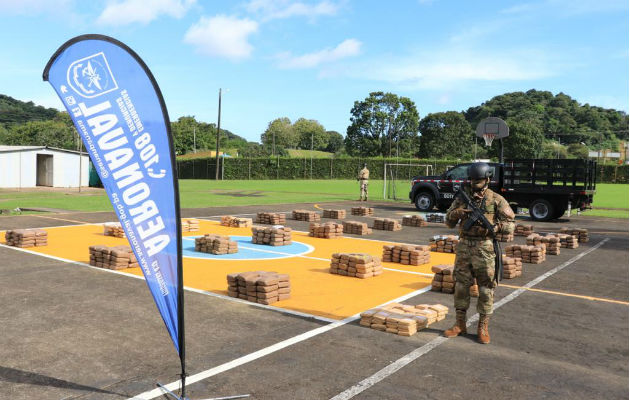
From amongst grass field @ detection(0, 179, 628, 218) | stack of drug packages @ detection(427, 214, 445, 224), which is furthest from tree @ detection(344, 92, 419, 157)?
stack of drug packages @ detection(427, 214, 445, 224)

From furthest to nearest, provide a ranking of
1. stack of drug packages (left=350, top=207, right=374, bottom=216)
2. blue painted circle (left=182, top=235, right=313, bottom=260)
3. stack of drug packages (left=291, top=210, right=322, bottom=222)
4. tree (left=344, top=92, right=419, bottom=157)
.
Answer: tree (left=344, top=92, right=419, bottom=157), stack of drug packages (left=350, top=207, right=374, bottom=216), stack of drug packages (left=291, top=210, right=322, bottom=222), blue painted circle (left=182, top=235, right=313, bottom=260)

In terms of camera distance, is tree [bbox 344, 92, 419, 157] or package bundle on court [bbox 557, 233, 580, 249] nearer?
package bundle on court [bbox 557, 233, 580, 249]

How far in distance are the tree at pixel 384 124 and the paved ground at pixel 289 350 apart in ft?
312

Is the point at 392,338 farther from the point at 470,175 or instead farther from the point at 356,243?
the point at 356,243

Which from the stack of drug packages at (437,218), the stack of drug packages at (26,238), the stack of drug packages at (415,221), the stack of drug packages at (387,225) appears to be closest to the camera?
the stack of drug packages at (26,238)

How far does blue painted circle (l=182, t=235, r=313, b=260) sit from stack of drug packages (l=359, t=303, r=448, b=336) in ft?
17.5

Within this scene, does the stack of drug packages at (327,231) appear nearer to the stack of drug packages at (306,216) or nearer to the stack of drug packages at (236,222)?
the stack of drug packages at (236,222)

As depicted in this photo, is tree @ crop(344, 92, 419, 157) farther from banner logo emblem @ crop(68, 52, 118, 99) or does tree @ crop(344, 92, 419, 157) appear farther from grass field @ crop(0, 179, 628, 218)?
banner logo emblem @ crop(68, 52, 118, 99)

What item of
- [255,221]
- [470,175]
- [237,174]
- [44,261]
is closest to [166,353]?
[470,175]

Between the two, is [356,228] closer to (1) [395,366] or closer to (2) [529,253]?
(2) [529,253]

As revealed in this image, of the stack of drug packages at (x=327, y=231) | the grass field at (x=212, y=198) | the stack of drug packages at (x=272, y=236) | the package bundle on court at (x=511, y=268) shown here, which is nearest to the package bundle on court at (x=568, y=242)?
the package bundle on court at (x=511, y=268)

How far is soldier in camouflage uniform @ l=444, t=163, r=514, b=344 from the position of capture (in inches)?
245

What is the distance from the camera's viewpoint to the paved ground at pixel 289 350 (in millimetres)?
4789

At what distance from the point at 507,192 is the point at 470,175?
17561mm
